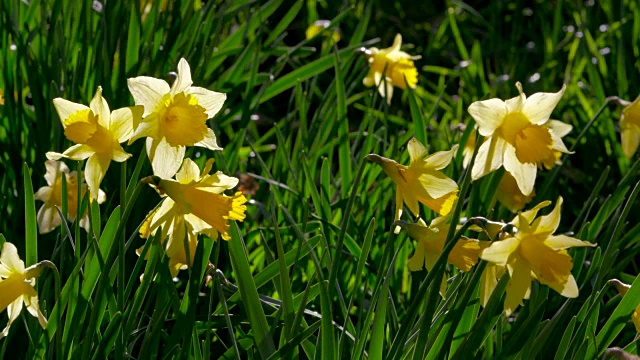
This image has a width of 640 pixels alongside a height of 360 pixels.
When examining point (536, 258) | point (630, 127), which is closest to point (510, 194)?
point (630, 127)

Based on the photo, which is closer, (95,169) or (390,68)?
(95,169)

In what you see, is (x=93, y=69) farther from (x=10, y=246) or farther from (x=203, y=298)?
(x=10, y=246)

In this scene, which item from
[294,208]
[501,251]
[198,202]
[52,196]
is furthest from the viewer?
[294,208]

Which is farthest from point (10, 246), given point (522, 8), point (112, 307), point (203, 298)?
point (522, 8)

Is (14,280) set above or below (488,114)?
below

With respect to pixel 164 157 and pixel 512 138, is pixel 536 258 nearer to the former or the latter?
pixel 512 138

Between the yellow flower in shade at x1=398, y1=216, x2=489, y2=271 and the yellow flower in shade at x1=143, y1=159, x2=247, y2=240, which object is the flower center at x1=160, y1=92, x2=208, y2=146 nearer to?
the yellow flower in shade at x1=143, y1=159, x2=247, y2=240
